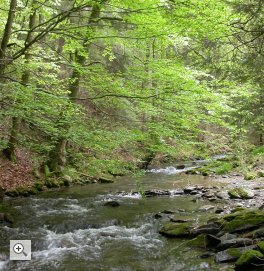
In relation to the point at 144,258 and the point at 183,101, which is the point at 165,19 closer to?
the point at 183,101

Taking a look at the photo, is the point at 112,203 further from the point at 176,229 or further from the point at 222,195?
the point at 222,195

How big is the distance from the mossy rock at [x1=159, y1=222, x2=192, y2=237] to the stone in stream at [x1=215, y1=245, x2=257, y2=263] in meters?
1.73

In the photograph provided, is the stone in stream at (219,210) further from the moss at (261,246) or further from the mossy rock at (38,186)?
the mossy rock at (38,186)

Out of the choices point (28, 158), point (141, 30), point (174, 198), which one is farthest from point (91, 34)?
point (28, 158)

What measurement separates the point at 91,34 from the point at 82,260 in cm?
500

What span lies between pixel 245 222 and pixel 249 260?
2.25m

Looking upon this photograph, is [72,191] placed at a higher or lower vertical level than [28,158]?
lower

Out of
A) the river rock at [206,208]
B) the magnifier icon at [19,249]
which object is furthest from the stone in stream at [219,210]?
the magnifier icon at [19,249]

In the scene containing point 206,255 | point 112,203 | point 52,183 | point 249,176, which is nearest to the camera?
point 206,255

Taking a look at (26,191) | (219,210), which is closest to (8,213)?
(26,191)

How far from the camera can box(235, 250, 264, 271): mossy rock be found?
615 centimetres

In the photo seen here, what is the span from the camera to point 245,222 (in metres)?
8.30

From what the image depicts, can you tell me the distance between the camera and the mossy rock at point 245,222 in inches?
320

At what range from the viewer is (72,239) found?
334 inches
